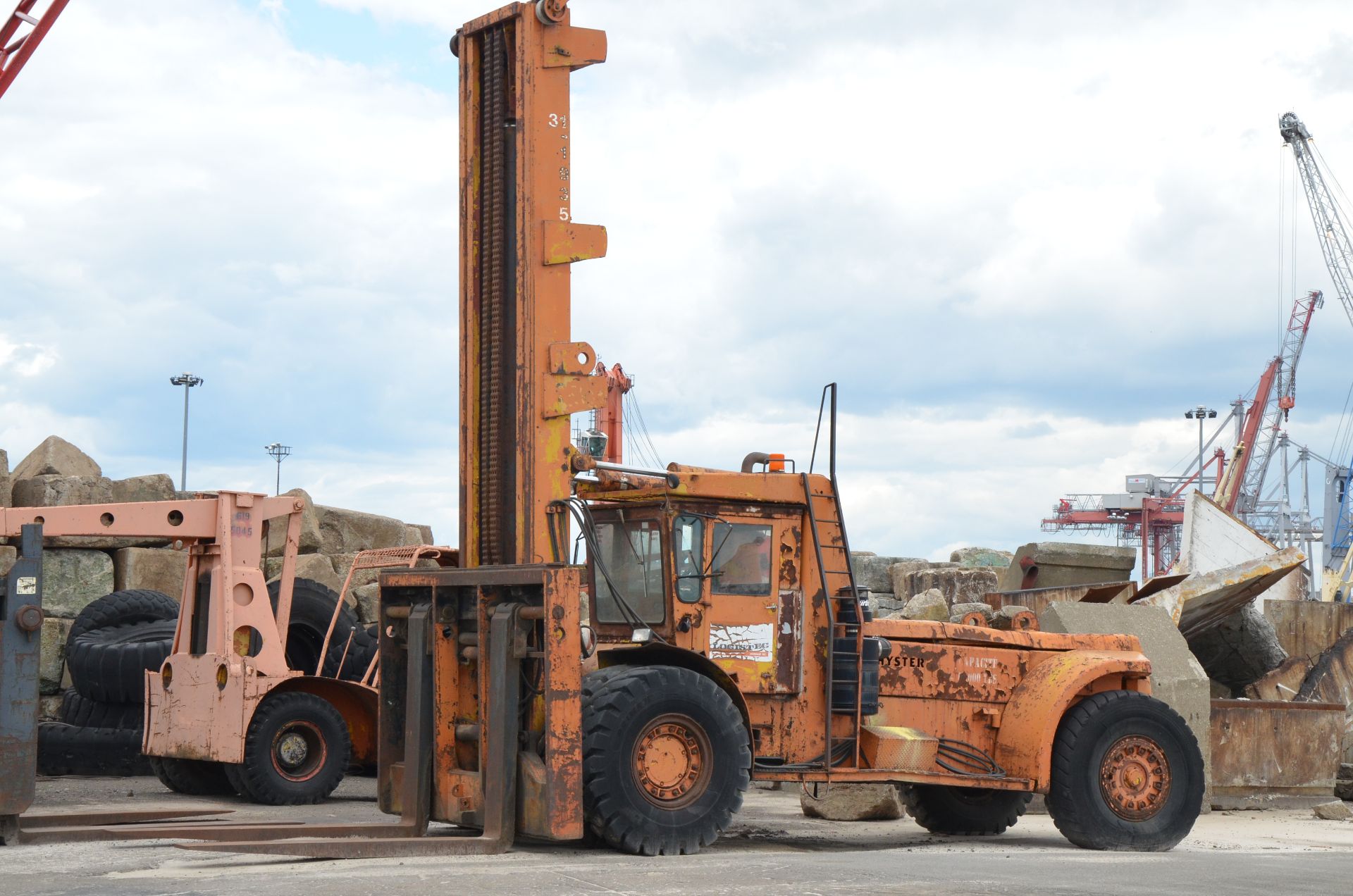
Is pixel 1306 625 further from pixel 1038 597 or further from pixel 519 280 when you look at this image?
pixel 519 280

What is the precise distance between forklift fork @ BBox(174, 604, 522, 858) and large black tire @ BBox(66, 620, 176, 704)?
5.78 m

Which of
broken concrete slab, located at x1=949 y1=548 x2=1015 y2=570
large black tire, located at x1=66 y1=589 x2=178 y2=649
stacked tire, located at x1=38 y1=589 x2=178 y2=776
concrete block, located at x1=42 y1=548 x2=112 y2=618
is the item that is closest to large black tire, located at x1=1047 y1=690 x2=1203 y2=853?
stacked tire, located at x1=38 y1=589 x2=178 y2=776

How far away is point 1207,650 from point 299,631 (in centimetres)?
976

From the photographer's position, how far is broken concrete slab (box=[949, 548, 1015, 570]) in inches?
1209

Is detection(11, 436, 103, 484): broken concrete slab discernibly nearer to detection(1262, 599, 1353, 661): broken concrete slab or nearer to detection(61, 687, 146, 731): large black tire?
detection(61, 687, 146, 731): large black tire

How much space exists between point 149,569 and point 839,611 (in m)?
12.2

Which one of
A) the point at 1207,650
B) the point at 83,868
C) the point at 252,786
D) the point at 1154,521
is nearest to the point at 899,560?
the point at 1207,650

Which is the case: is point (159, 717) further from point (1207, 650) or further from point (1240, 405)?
point (1240, 405)

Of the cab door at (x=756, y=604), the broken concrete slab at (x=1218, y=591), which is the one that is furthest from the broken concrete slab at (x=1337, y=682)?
the cab door at (x=756, y=604)

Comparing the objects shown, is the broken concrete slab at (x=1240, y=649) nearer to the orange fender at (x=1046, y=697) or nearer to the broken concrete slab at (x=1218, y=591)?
the broken concrete slab at (x=1218, y=591)

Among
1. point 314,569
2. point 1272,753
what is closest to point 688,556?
point 1272,753

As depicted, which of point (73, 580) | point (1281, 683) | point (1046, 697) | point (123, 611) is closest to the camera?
point (1046, 697)

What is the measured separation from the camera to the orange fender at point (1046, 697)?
34.1 feet

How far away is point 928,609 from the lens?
1806 centimetres
